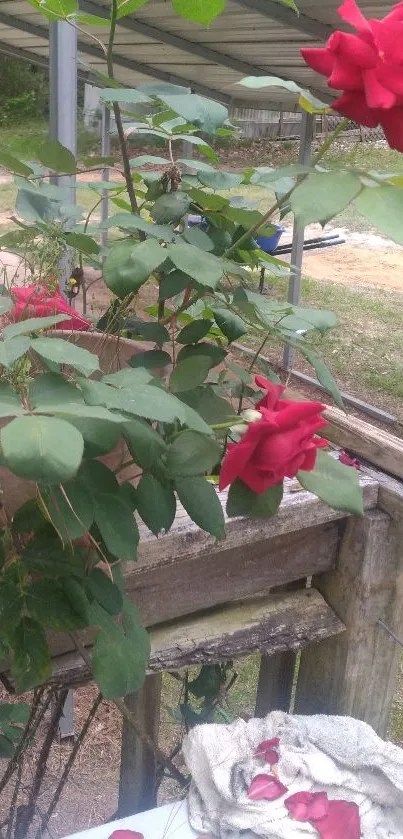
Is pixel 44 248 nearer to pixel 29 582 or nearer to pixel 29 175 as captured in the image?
pixel 29 175

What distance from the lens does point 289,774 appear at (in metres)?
0.78

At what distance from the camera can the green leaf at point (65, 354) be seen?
44 centimetres

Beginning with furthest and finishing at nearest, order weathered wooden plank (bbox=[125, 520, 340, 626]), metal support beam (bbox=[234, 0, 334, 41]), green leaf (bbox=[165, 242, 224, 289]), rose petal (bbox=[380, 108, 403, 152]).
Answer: metal support beam (bbox=[234, 0, 334, 41]), weathered wooden plank (bbox=[125, 520, 340, 626]), green leaf (bbox=[165, 242, 224, 289]), rose petal (bbox=[380, 108, 403, 152])

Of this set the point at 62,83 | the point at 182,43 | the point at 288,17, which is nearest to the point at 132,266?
the point at 62,83

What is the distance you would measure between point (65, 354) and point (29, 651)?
27cm

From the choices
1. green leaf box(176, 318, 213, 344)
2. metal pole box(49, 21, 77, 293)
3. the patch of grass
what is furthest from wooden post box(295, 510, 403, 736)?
the patch of grass

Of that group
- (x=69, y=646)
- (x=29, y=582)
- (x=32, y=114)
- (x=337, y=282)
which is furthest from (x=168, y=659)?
(x=32, y=114)

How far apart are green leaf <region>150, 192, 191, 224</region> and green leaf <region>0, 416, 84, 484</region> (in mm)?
329

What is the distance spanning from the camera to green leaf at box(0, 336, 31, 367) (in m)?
0.44

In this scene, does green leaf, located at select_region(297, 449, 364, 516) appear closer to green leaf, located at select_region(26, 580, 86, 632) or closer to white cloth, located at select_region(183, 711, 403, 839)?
green leaf, located at select_region(26, 580, 86, 632)

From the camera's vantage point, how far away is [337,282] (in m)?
6.43

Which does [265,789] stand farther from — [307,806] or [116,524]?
[116,524]

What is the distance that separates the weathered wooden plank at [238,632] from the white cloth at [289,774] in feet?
0.26

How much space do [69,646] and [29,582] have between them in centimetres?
21
